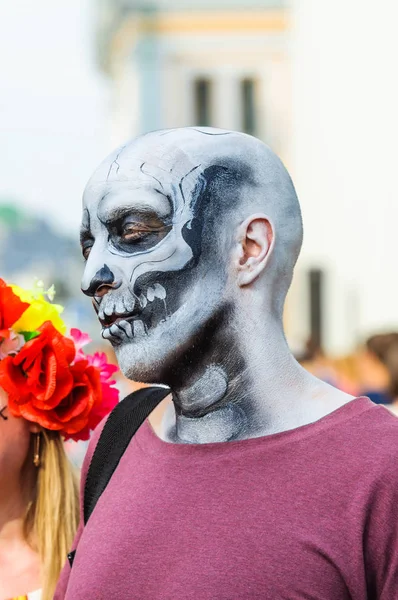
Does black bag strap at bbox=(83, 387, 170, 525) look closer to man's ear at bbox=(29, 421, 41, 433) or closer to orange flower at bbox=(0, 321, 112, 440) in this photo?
orange flower at bbox=(0, 321, 112, 440)

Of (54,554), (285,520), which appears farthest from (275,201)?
(54,554)

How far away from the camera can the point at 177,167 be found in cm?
204

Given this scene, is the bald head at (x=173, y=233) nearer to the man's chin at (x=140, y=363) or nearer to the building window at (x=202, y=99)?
the man's chin at (x=140, y=363)

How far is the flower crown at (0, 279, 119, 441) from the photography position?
2803mm

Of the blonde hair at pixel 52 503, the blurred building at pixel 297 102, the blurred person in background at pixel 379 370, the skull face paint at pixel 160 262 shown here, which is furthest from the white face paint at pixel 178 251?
the blurred building at pixel 297 102

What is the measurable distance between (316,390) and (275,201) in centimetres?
37

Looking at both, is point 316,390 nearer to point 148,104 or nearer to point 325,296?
point 325,296

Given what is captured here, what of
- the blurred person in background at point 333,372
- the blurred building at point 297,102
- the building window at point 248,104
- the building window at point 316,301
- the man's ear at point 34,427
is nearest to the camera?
the man's ear at point 34,427

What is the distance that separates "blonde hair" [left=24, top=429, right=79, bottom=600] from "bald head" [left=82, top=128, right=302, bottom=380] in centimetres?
102

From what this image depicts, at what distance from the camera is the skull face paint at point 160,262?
6.60 ft

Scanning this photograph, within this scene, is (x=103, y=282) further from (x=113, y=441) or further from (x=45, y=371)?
(x=45, y=371)

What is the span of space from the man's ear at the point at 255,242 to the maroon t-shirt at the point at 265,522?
301mm

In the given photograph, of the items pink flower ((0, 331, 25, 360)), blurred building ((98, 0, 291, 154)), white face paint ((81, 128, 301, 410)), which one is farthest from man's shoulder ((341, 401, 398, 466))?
blurred building ((98, 0, 291, 154))

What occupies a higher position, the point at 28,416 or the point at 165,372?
the point at 165,372
